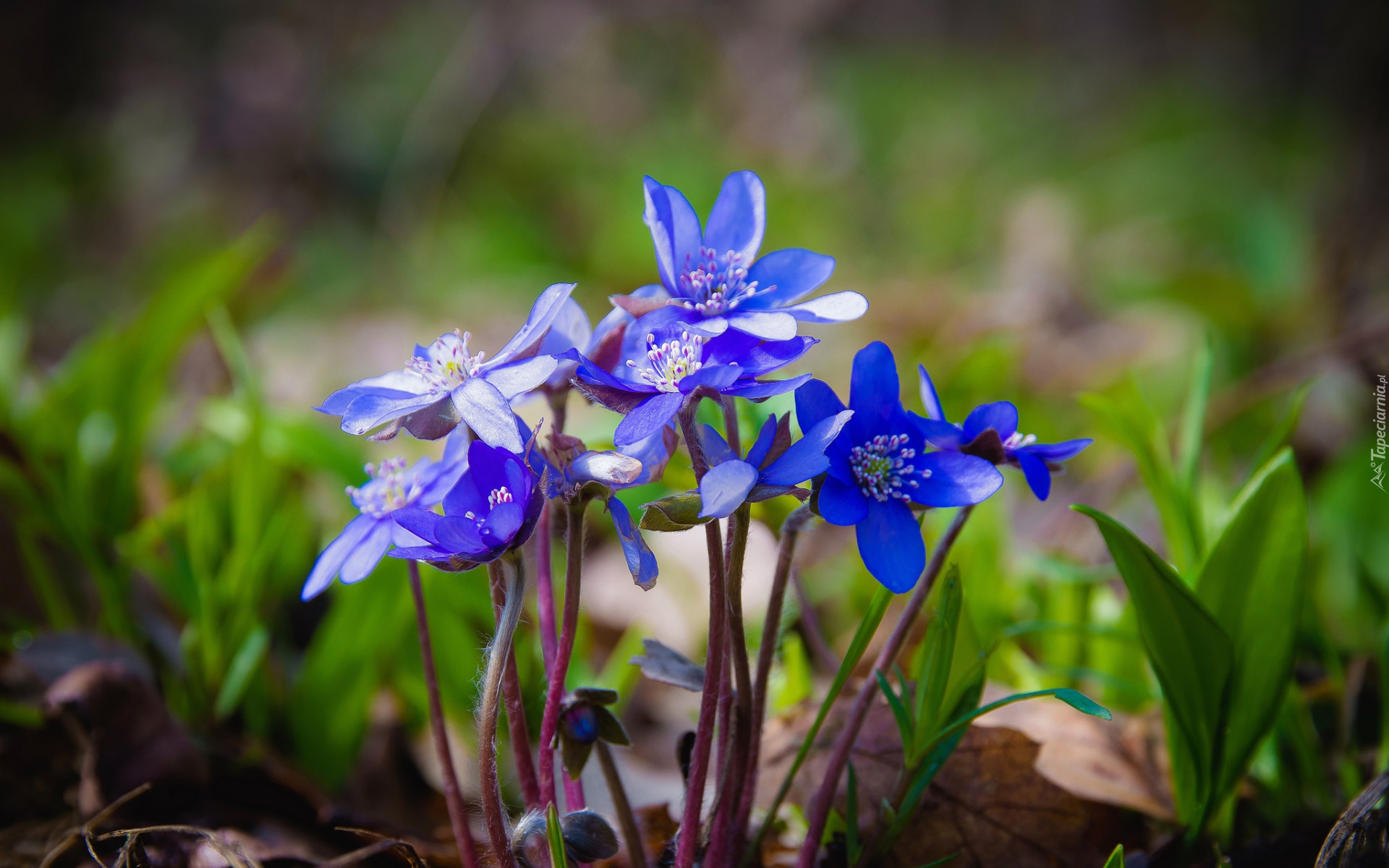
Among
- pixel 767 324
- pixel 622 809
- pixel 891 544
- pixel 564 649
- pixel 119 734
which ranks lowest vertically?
pixel 119 734

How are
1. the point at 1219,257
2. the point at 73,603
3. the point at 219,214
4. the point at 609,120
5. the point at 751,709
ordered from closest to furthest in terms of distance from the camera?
the point at 751,709 → the point at 73,603 → the point at 1219,257 → the point at 219,214 → the point at 609,120

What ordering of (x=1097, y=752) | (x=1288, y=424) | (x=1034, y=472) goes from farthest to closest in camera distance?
(x=1288, y=424), (x=1097, y=752), (x=1034, y=472)

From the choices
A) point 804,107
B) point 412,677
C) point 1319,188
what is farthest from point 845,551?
point 1319,188

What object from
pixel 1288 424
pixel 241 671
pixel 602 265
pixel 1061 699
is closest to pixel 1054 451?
pixel 1061 699

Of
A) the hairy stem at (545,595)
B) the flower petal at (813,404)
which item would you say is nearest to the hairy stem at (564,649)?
the hairy stem at (545,595)

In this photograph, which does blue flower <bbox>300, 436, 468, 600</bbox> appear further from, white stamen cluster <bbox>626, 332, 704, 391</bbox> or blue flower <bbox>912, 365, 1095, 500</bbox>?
blue flower <bbox>912, 365, 1095, 500</bbox>

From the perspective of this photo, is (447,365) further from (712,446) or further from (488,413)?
(712,446)

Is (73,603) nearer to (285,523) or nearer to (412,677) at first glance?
(285,523)
